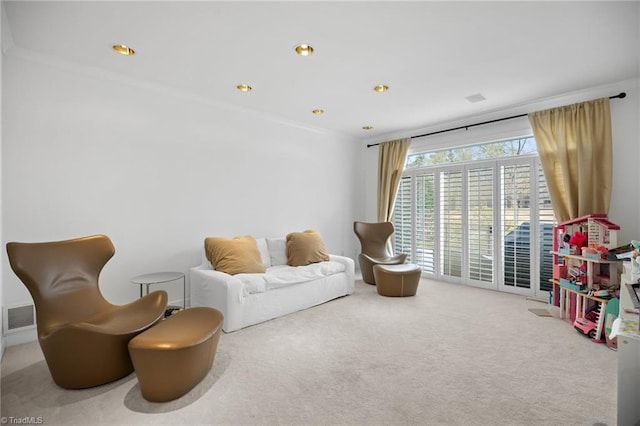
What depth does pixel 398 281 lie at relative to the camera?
13.5 ft

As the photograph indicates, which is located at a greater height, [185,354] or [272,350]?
[185,354]

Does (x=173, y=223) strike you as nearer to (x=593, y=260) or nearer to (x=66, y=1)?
(x=66, y=1)

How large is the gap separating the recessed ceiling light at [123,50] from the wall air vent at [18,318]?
241 centimetres

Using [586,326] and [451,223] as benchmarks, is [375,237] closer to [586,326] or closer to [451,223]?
[451,223]

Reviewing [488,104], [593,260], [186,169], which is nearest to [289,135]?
[186,169]

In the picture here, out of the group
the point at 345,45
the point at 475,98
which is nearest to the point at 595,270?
the point at 475,98

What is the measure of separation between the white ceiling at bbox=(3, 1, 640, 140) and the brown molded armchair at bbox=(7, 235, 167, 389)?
1.70 metres

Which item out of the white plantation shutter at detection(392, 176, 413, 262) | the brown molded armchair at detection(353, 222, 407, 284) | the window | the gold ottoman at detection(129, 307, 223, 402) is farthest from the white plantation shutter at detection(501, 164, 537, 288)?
the gold ottoman at detection(129, 307, 223, 402)

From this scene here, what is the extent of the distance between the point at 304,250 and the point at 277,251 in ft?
1.30

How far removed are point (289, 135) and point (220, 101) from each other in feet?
4.07

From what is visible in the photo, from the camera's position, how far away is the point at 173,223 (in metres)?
3.62

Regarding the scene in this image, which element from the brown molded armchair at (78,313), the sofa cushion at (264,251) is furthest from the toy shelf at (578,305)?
the brown molded armchair at (78,313)

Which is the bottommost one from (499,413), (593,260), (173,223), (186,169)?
(499,413)

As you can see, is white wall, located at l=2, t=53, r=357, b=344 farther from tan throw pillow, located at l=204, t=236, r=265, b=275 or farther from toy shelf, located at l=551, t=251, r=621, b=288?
toy shelf, located at l=551, t=251, r=621, b=288
